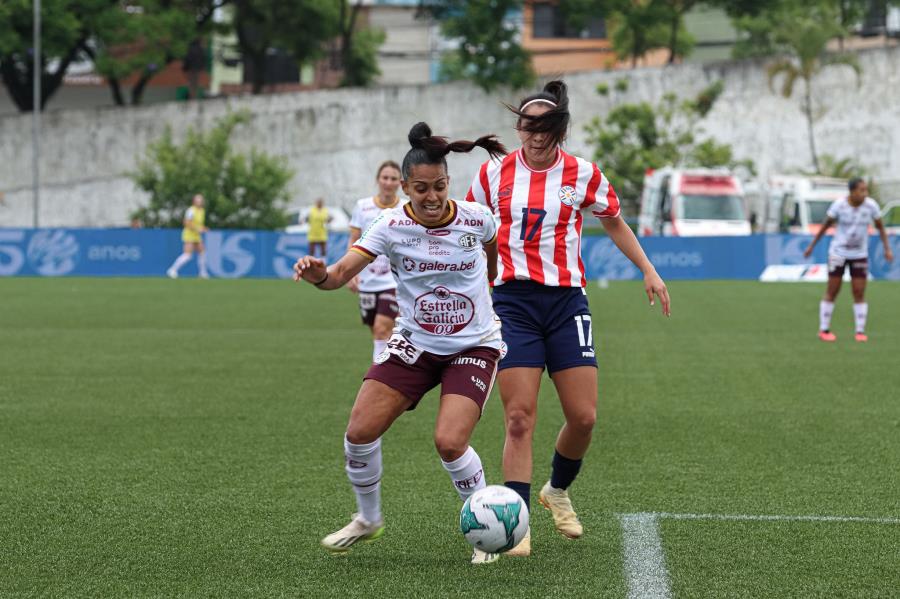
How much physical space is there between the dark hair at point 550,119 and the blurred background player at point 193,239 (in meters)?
26.8

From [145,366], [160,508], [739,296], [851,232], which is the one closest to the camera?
[160,508]

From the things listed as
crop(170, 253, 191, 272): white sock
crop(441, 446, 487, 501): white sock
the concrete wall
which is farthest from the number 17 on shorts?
the concrete wall

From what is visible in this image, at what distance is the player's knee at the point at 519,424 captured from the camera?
617cm

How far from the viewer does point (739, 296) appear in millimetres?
26719

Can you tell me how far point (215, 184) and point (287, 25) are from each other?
8918mm

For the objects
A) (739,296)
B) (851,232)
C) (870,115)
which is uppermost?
(870,115)

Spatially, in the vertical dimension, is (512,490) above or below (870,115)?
below

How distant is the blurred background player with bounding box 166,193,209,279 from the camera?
32.7 metres

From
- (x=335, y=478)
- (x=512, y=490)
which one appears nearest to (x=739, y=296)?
(x=335, y=478)

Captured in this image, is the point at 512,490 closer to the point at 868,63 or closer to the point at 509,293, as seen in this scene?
the point at 509,293

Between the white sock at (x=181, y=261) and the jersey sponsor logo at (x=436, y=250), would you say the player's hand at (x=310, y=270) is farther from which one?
the white sock at (x=181, y=261)

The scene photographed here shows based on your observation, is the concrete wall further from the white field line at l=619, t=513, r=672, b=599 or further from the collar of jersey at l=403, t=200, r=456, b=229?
the collar of jersey at l=403, t=200, r=456, b=229

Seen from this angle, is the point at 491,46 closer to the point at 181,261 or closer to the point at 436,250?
the point at 181,261

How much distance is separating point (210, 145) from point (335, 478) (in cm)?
3898
